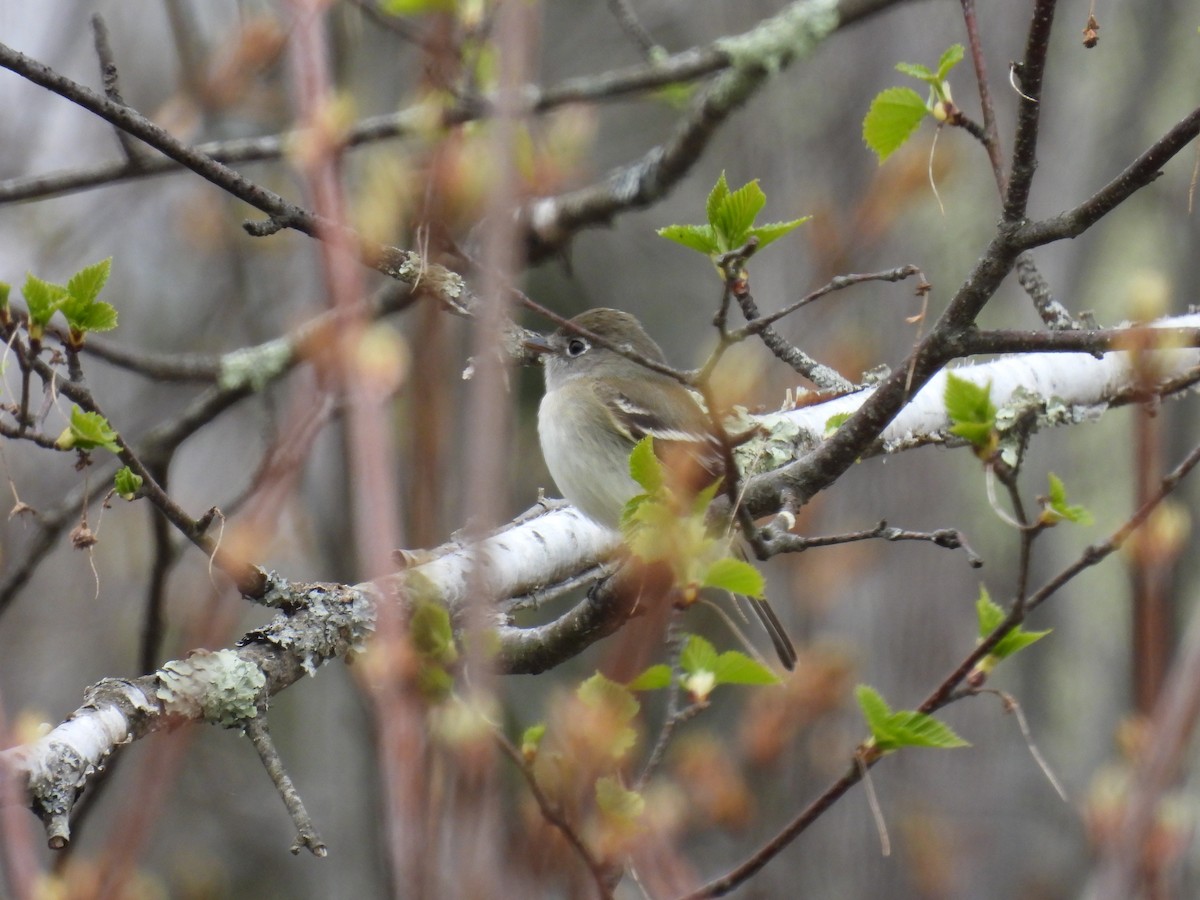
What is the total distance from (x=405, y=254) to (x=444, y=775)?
1.11 meters

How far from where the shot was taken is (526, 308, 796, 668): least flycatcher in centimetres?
402

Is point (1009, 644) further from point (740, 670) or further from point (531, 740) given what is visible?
point (531, 740)

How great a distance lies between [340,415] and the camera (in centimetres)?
375

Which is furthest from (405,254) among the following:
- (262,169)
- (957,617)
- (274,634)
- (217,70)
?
(262,169)

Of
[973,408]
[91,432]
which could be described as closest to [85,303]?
[91,432]

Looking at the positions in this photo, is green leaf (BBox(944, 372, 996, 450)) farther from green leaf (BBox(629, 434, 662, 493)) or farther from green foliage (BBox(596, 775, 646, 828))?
green foliage (BBox(596, 775, 646, 828))

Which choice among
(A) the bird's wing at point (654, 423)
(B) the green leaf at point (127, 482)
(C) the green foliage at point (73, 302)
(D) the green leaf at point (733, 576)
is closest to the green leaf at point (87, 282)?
(C) the green foliage at point (73, 302)

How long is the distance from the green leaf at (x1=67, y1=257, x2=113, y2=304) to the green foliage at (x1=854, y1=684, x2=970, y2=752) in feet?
4.78

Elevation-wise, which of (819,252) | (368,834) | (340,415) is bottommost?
(368,834)

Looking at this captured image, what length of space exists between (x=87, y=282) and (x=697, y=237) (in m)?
1.06

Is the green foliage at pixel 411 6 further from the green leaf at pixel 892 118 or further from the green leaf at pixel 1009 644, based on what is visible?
the green leaf at pixel 1009 644

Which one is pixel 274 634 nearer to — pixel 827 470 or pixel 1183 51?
pixel 827 470

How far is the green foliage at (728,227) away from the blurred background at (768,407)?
4.18 feet

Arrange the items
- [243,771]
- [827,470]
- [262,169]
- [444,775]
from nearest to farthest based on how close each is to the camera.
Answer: [444,775] → [827,470] → [262,169] → [243,771]
